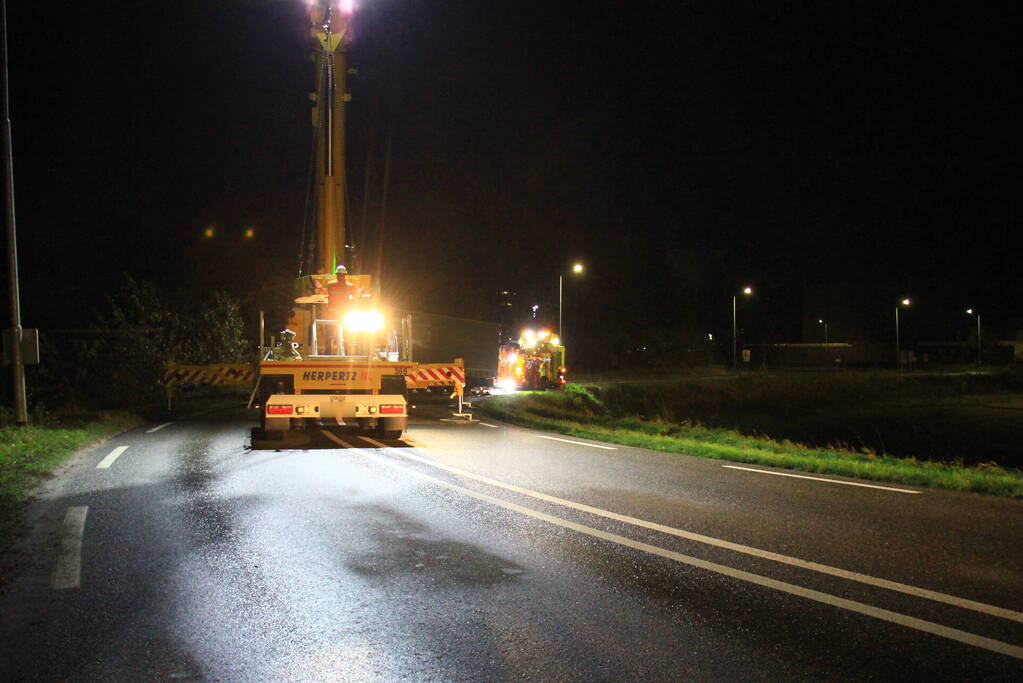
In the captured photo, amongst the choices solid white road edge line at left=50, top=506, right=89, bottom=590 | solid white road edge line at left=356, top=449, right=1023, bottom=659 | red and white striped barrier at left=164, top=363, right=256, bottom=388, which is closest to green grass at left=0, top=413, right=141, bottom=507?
solid white road edge line at left=50, top=506, right=89, bottom=590

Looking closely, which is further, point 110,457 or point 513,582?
point 110,457

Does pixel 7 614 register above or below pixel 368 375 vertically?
below

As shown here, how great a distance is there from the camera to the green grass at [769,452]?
10.8m

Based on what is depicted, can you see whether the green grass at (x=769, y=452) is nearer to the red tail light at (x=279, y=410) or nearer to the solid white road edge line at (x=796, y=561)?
the solid white road edge line at (x=796, y=561)

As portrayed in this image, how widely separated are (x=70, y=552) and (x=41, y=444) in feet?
29.7

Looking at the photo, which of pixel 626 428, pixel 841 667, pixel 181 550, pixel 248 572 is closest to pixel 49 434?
pixel 181 550

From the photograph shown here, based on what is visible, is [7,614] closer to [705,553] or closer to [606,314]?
[705,553]

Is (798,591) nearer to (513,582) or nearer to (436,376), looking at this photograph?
(513,582)

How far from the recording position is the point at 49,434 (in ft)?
52.9

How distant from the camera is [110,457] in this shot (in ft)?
45.0

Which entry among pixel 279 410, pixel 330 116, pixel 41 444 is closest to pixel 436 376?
pixel 279 410

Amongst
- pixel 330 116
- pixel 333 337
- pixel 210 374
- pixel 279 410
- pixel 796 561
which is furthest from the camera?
pixel 210 374

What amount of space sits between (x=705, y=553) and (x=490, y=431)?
39.2 feet

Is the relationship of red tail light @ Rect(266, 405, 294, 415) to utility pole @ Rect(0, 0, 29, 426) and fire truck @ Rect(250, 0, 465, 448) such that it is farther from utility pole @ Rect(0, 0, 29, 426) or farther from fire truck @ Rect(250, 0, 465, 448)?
utility pole @ Rect(0, 0, 29, 426)
